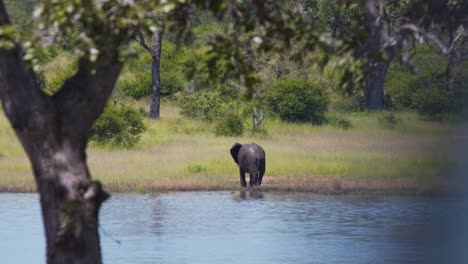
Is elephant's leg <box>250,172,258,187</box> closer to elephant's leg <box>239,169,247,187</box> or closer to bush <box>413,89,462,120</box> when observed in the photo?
elephant's leg <box>239,169,247,187</box>

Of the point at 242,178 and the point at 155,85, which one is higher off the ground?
the point at 155,85

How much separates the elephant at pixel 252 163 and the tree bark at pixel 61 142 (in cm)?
1619

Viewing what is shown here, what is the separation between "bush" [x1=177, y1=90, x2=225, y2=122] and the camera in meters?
36.6

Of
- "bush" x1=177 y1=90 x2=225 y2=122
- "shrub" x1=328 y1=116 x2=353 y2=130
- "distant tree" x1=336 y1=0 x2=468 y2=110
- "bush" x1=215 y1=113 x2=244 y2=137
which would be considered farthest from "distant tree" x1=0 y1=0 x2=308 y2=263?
"shrub" x1=328 y1=116 x2=353 y2=130

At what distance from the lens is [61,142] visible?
8047 mm

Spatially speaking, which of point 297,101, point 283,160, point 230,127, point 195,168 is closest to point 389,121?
point 297,101

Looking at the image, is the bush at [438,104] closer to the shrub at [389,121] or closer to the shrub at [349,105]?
the shrub at [389,121]

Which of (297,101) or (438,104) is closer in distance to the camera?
(297,101)

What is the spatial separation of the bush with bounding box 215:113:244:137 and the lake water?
31.5ft

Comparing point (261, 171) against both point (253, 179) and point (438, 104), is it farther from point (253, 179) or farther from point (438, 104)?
point (438, 104)

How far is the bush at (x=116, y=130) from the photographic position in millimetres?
30453

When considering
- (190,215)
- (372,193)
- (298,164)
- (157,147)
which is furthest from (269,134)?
(190,215)

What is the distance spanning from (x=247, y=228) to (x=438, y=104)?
2204cm

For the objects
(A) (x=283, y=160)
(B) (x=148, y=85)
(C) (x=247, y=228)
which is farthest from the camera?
(B) (x=148, y=85)
